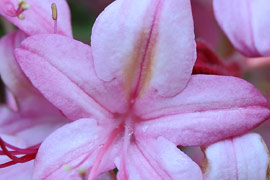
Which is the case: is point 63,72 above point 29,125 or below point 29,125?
above

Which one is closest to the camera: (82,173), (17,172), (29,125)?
(82,173)

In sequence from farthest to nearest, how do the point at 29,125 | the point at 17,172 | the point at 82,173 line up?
the point at 29,125, the point at 17,172, the point at 82,173

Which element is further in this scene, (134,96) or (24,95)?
(24,95)

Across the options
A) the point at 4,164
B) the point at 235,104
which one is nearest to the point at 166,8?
the point at 235,104

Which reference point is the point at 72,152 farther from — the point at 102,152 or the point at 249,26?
the point at 249,26

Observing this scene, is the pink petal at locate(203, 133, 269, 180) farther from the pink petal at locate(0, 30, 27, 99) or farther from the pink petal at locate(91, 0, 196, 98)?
the pink petal at locate(0, 30, 27, 99)

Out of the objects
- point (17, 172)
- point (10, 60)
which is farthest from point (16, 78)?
point (17, 172)

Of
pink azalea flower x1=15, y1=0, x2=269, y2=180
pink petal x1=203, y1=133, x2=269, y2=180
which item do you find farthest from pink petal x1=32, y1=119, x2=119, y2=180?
pink petal x1=203, y1=133, x2=269, y2=180
